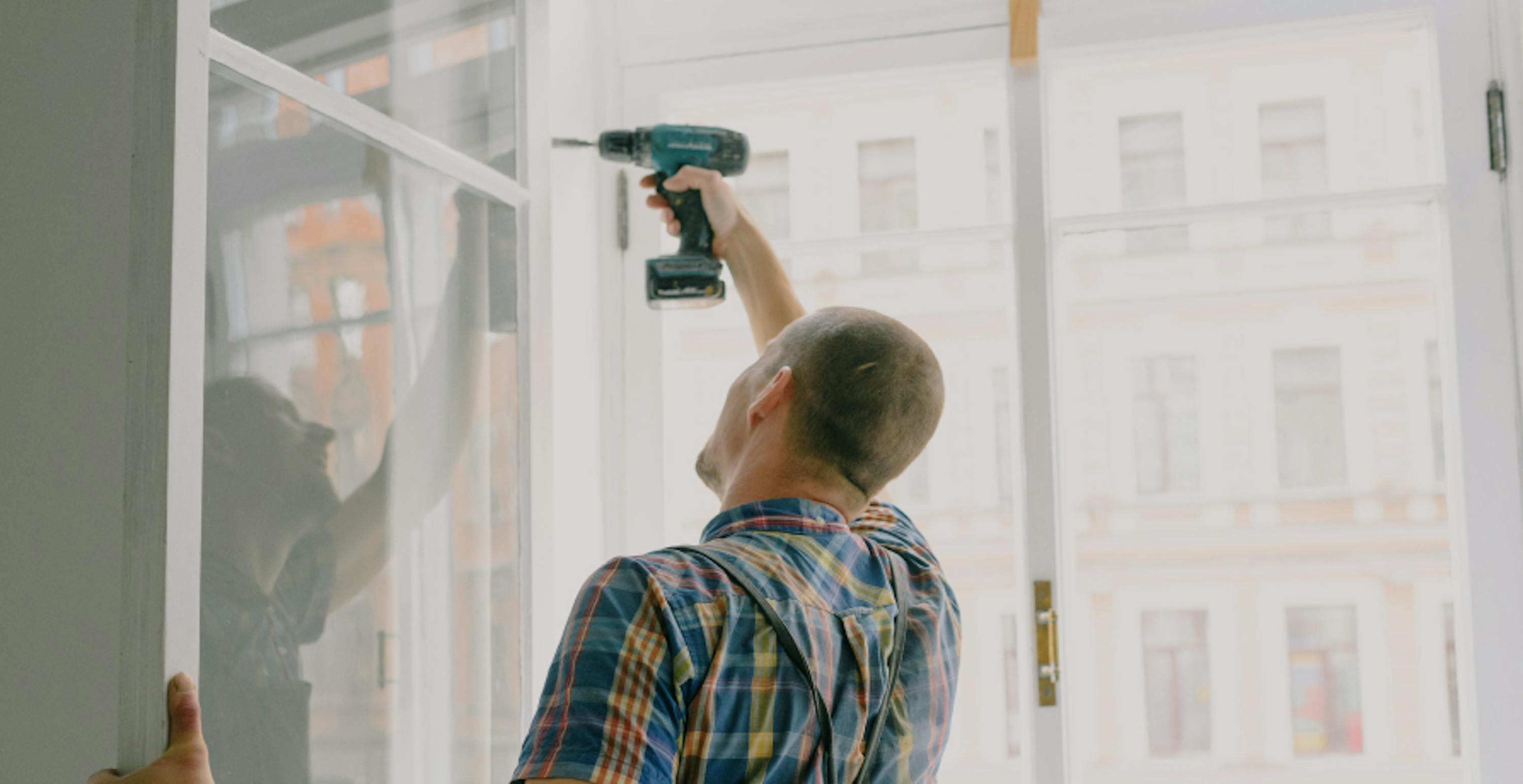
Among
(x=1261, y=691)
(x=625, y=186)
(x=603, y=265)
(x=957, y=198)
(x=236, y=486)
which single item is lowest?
(x=1261, y=691)

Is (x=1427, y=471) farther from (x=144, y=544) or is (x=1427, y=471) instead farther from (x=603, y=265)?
(x=144, y=544)

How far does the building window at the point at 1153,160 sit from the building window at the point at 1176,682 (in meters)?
3.65

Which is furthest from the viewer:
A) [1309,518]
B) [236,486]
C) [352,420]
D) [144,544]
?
[1309,518]

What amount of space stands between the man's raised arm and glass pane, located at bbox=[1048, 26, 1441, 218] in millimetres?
604

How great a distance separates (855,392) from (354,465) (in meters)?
0.59

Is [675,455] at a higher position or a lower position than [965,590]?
higher

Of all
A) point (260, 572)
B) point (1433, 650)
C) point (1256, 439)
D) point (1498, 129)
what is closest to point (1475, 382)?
point (1498, 129)

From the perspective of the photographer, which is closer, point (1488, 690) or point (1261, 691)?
point (1488, 690)

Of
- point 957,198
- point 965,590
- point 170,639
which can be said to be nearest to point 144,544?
point 170,639

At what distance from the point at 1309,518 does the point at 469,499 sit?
30.7 feet

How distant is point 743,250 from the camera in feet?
6.26

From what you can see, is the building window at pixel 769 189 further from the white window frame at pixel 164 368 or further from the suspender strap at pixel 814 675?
the white window frame at pixel 164 368

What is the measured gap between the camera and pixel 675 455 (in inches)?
93.4

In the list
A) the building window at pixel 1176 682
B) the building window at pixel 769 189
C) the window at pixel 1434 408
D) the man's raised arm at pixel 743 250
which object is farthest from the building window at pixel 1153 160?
the man's raised arm at pixel 743 250
